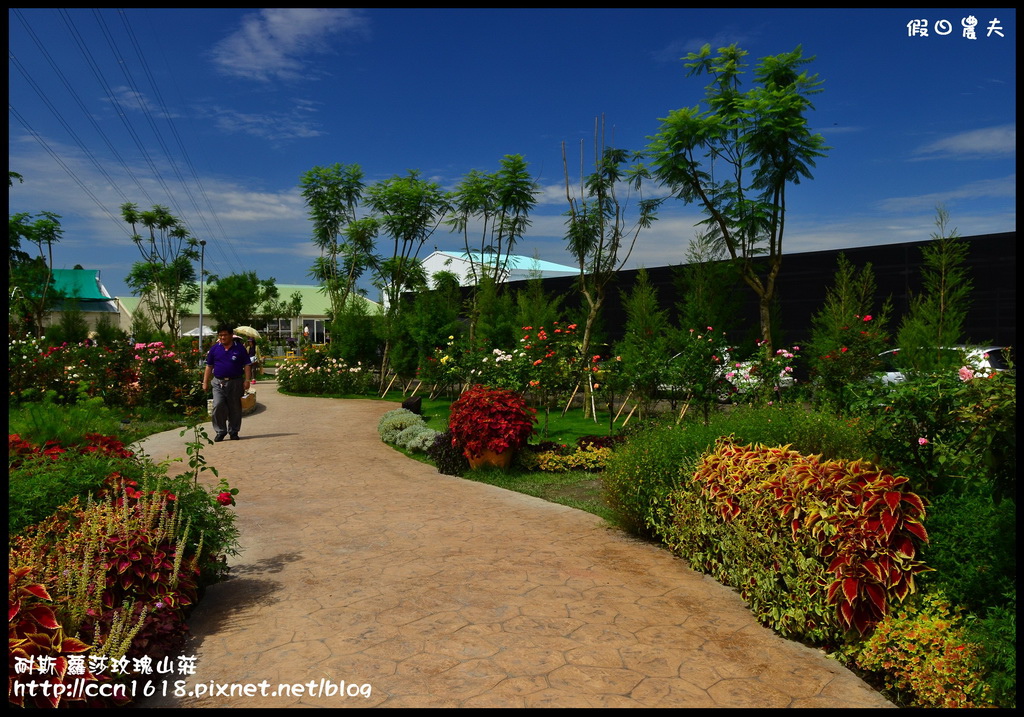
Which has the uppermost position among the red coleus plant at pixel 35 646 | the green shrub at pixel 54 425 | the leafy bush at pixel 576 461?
the green shrub at pixel 54 425

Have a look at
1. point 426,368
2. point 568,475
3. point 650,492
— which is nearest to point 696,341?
point 568,475

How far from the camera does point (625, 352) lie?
12.5m

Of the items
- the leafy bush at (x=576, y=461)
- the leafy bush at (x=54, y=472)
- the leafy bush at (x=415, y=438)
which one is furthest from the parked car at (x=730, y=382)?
the leafy bush at (x=54, y=472)

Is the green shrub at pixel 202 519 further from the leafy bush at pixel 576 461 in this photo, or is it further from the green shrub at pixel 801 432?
the leafy bush at pixel 576 461

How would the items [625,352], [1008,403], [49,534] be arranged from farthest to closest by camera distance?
[625,352]
[49,534]
[1008,403]

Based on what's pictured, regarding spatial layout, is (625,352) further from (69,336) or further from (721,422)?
(69,336)

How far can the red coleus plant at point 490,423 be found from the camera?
29.8 ft

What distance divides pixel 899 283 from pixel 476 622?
1864cm

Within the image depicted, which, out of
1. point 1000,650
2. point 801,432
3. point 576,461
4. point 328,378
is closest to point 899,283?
point 576,461

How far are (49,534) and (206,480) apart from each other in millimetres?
4581

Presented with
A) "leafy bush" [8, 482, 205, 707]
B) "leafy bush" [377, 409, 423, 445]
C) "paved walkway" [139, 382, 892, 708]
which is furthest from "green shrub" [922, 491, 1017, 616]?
Result: "leafy bush" [377, 409, 423, 445]

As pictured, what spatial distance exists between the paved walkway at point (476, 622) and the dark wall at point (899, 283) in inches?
537

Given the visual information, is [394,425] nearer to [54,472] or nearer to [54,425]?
[54,425]

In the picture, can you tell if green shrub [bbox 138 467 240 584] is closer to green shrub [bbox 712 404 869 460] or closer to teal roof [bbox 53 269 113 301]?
green shrub [bbox 712 404 869 460]
